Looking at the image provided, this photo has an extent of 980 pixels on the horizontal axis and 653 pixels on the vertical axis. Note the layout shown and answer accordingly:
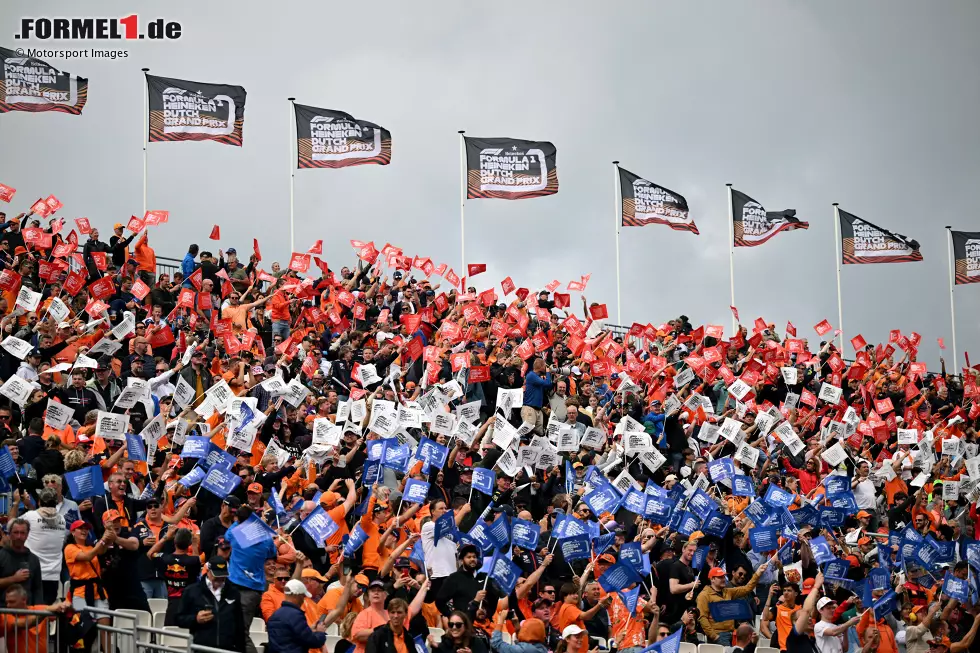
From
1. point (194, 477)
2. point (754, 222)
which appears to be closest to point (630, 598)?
point (194, 477)

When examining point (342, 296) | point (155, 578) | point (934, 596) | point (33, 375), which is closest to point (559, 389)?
point (342, 296)

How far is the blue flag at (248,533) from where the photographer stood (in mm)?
13969

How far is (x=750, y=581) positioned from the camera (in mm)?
17438

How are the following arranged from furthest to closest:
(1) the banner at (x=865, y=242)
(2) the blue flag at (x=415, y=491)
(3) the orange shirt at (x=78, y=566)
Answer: (1) the banner at (x=865, y=242), (2) the blue flag at (x=415, y=491), (3) the orange shirt at (x=78, y=566)

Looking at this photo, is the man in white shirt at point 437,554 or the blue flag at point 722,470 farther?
the blue flag at point 722,470

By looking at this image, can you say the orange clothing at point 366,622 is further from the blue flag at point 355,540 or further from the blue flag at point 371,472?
the blue flag at point 371,472

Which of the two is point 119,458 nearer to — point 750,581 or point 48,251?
point 750,581

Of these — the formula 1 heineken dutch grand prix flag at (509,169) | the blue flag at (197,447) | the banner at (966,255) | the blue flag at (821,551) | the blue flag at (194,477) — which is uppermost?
the formula 1 heineken dutch grand prix flag at (509,169)

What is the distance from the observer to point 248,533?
14000mm

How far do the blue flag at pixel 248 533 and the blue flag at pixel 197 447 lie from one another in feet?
10.9

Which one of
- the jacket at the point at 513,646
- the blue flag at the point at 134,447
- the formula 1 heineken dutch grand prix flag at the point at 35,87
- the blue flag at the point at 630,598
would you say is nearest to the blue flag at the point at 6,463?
the blue flag at the point at 134,447

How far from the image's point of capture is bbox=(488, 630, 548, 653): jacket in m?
14.2

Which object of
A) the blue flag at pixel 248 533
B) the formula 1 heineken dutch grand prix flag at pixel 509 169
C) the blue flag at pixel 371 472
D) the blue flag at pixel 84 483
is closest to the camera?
the blue flag at pixel 248 533

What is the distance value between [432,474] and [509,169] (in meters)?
18.3
